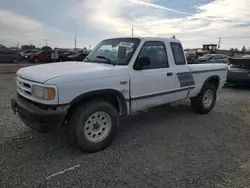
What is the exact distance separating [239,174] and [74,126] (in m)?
2.43

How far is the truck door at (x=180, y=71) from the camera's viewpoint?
5277 mm

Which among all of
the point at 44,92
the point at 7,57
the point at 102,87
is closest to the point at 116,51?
the point at 102,87

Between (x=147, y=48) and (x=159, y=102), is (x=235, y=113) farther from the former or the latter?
(x=147, y=48)

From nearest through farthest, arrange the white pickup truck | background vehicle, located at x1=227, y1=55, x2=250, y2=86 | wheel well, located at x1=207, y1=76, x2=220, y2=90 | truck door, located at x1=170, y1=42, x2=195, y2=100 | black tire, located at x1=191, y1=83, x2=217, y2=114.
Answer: the white pickup truck
truck door, located at x1=170, y1=42, x2=195, y2=100
black tire, located at x1=191, y1=83, x2=217, y2=114
wheel well, located at x1=207, y1=76, x2=220, y2=90
background vehicle, located at x1=227, y1=55, x2=250, y2=86

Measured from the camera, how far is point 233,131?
17.0ft

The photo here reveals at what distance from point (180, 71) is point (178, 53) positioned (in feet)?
1.38

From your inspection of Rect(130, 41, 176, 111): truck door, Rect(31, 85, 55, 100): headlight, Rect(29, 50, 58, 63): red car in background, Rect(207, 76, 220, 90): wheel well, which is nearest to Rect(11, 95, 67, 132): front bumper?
Rect(31, 85, 55, 100): headlight

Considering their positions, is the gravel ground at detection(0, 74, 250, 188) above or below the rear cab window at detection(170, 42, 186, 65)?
below

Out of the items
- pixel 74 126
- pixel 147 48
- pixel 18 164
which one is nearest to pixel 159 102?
pixel 147 48

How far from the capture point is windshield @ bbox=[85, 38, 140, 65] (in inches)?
177

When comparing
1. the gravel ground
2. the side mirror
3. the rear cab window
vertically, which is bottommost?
the gravel ground

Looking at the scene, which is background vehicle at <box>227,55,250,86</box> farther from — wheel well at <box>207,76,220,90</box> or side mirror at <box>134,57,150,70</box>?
side mirror at <box>134,57,150,70</box>

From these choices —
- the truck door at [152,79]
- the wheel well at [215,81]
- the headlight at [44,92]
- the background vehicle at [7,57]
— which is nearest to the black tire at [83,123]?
the headlight at [44,92]

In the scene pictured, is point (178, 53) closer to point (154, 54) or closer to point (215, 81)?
point (154, 54)
